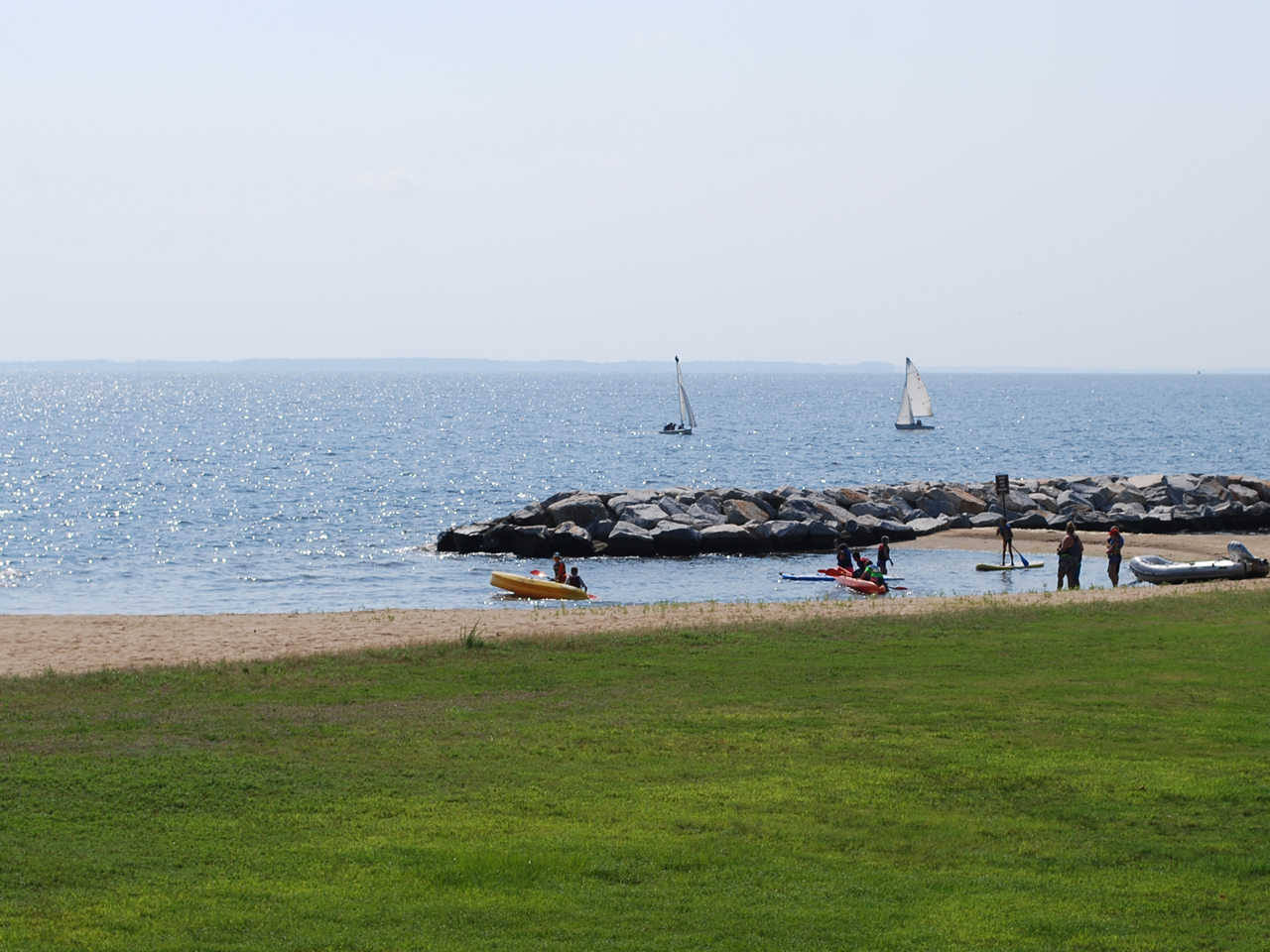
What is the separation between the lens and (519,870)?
10.0 metres

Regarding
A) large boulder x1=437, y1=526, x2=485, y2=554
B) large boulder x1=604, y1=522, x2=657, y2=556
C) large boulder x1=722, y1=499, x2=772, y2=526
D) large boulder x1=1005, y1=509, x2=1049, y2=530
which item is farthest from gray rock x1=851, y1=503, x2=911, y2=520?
large boulder x1=437, y1=526, x2=485, y2=554

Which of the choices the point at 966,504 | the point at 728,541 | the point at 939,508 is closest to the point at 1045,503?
the point at 966,504

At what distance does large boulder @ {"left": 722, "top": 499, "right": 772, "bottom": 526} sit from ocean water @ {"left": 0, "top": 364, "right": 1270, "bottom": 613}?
5.40 meters

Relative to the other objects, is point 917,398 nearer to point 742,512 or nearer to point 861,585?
point 742,512

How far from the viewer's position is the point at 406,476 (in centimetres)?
8494

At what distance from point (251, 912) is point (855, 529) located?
1670 inches

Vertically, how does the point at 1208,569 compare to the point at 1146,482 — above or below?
below

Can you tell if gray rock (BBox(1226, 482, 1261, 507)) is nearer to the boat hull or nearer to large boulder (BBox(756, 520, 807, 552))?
large boulder (BBox(756, 520, 807, 552))

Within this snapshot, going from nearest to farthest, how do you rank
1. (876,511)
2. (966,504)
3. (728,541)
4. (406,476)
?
(728,541), (876,511), (966,504), (406,476)

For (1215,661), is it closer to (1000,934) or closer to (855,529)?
(1000,934)

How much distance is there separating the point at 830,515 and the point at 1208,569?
20.4 m

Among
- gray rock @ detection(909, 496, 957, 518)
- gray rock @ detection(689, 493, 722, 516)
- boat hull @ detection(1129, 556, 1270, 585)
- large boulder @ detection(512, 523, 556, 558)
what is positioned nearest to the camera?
boat hull @ detection(1129, 556, 1270, 585)

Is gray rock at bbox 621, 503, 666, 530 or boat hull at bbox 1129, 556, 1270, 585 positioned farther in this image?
gray rock at bbox 621, 503, 666, 530

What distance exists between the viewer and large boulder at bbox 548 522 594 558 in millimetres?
48156
